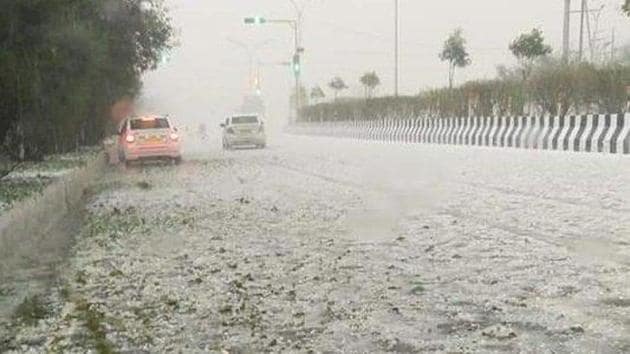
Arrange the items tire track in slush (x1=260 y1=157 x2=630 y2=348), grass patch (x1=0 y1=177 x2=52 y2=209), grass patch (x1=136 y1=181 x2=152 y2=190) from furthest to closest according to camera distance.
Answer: grass patch (x1=136 y1=181 x2=152 y2=190) → grass patch (x1=0 y1=177 x2=52 y2=209) → tire track in slush (x1=260 y1=157 x2=630 y2=348)

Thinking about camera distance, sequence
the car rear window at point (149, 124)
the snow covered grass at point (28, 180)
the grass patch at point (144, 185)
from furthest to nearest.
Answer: the car rear window at point (149, 124)
the grass patch at point (144, 185)
the snow covered grass at point (28, 180)

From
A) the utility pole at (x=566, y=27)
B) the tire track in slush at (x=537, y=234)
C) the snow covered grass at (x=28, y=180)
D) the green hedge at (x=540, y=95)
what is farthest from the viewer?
the utility pole at (x=566, y=27)

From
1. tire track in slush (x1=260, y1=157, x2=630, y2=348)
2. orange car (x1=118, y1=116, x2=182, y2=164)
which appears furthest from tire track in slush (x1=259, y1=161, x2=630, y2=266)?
orange car (x1=118, y1=116, x2=182, y2=164)

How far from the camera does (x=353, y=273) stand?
7.73 meters

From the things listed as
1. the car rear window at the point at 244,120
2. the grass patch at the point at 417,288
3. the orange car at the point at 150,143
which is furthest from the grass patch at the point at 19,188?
the car rear window at the point at 244,120

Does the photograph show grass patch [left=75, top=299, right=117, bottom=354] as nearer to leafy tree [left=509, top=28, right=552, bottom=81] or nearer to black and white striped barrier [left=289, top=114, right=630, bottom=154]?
black and white striped barrier [left=289, top=114, right=630, bottom=154]

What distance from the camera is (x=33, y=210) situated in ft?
38.0

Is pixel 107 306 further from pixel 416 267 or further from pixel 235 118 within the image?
pixel 235 118

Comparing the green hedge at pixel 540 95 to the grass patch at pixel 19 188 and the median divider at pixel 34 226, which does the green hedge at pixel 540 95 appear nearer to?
the median divider at pixel 34 226

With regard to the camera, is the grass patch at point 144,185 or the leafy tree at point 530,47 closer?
the grass patch at point 144,185

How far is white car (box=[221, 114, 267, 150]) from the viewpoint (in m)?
42.1

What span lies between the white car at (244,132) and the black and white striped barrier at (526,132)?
7.42 meters

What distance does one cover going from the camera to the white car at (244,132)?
42.1 meters

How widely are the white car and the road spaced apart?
26.8m
